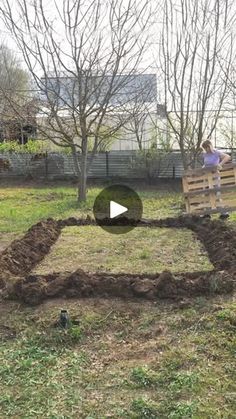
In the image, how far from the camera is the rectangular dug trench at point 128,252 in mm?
5473

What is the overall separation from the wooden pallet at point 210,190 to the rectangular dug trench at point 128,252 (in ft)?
4.30

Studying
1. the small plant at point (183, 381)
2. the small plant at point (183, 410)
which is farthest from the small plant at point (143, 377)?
the small plant at point (183, 410)

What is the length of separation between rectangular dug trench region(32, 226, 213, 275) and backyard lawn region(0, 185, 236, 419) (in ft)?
0.34

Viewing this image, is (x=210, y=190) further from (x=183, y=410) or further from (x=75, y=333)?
(x=183, y=410)

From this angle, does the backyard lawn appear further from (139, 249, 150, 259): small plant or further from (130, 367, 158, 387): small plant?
(139, 249, 150, 259): small plant

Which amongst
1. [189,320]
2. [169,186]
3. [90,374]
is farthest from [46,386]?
[169,186]

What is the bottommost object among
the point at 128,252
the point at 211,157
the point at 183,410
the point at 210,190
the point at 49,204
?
the point at 183,410

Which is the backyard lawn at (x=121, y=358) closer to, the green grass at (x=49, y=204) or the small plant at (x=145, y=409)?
the small plant at (x=145, y=409)

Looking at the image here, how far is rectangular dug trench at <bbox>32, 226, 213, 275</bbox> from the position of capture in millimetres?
5473

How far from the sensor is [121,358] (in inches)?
128

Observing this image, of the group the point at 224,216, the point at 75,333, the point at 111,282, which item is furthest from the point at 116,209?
the point at 75,333

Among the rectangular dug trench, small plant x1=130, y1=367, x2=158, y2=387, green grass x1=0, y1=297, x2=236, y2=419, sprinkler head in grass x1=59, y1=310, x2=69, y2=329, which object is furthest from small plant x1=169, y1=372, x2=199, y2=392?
the rectangular dug trench

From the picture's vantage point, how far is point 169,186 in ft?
49.5

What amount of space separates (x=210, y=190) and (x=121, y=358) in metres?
5.94
